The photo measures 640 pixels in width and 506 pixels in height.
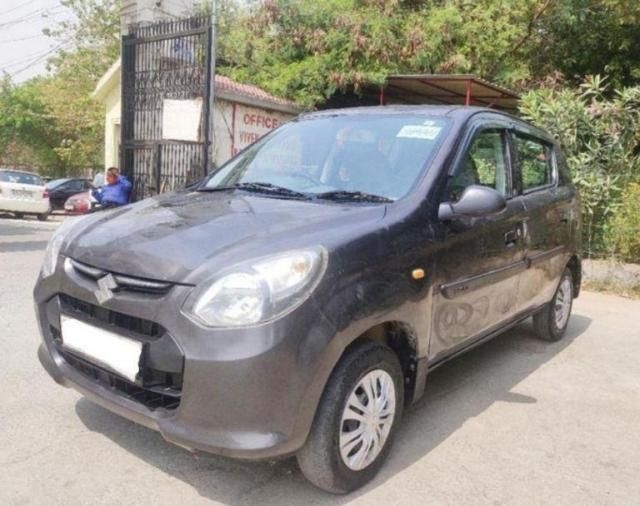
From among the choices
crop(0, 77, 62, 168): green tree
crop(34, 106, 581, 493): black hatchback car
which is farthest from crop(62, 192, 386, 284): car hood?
crop(0, 77, 62, 168): green tree

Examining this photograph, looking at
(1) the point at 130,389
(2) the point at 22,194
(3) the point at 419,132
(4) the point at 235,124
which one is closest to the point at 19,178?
(2) the point at 22,194

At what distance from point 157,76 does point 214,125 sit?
4.54ft

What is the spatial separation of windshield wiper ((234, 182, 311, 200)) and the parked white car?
13968mm

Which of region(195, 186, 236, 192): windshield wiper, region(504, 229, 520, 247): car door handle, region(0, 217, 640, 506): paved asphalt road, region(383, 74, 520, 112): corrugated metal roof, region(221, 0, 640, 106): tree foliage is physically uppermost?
region(221, 0, 640, 106): tree foliage

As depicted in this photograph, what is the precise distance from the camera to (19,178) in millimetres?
15664

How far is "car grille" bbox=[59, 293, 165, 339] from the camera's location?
232 centimetres

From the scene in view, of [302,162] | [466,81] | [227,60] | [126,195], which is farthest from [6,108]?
[302,162]

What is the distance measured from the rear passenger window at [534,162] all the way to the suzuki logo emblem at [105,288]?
2768mm

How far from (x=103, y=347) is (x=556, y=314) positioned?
12.3ft

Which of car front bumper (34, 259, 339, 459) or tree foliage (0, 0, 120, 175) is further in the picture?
tree foliage (0, 0, 120, 175)

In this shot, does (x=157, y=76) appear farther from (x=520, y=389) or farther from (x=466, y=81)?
(x=520, y=389)

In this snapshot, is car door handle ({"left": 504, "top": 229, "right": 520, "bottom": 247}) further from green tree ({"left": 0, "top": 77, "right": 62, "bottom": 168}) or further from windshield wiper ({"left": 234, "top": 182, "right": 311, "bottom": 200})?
green tree ({"left": 0, "top": 77, "right": 62, "bottom": 168})

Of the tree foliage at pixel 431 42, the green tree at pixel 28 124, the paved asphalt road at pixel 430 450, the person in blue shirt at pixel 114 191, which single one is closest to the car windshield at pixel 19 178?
the person in blue shirt at pixel 114 191

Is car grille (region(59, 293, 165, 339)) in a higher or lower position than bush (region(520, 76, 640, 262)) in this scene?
lower
